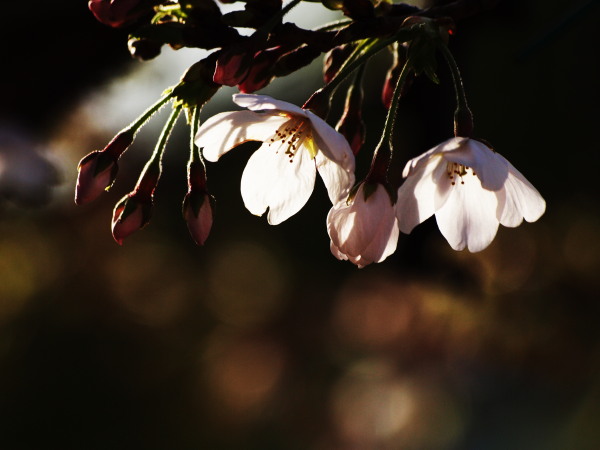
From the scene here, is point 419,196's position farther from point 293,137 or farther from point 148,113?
point 148,113

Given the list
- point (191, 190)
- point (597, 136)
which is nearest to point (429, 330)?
point (597, 136)

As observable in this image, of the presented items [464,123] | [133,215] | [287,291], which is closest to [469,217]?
[464,123]

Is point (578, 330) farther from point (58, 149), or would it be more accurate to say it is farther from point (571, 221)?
point (58, 149)

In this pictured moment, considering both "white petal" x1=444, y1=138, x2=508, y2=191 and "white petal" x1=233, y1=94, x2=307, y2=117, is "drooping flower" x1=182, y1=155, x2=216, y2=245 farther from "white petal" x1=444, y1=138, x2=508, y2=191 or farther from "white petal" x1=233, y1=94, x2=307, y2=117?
"white petal" x1=444, y1=138, x2=508, y2=191

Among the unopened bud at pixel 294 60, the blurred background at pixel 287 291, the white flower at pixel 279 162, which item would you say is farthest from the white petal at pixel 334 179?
the blurred background at pixel 287 291

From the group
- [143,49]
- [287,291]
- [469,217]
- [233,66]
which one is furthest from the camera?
[287,291]

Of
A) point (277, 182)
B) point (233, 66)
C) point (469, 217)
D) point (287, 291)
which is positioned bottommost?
point (287, 291)
